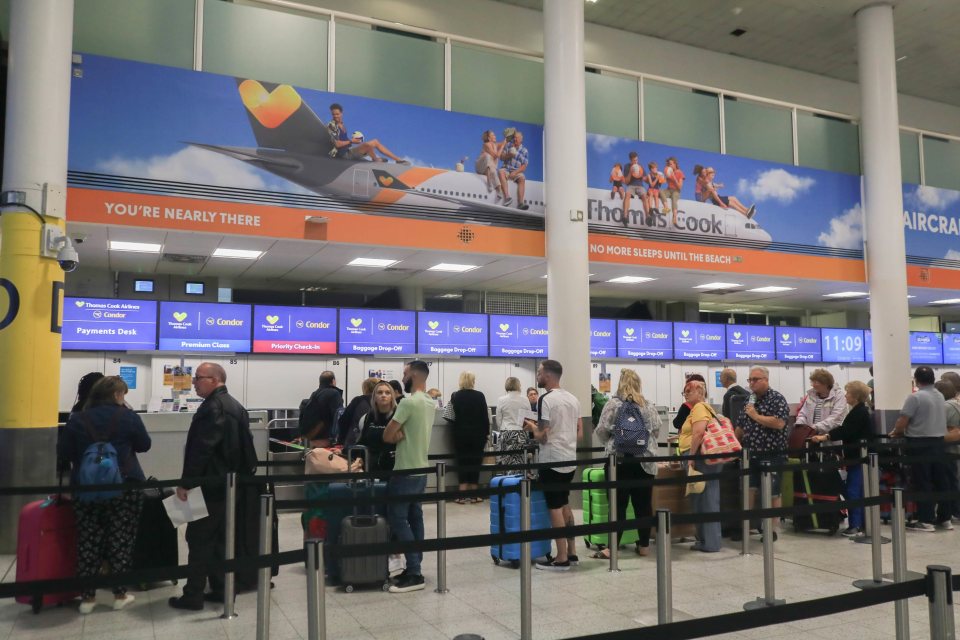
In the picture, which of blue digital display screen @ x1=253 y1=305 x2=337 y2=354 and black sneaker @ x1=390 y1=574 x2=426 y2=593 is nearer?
black sneaker @ x1=390 y1=574 x2=426 y2=593

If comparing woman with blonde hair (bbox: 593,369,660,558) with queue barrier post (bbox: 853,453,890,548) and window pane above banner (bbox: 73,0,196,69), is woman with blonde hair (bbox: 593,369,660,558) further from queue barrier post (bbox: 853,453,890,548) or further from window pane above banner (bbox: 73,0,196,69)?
window pane above banner (bbox: 73,0,196,69)

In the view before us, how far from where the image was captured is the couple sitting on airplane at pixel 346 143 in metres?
9.02

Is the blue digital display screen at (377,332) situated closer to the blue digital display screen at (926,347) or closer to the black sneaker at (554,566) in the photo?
the black sneaker at (554,566)

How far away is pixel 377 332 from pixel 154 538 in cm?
601

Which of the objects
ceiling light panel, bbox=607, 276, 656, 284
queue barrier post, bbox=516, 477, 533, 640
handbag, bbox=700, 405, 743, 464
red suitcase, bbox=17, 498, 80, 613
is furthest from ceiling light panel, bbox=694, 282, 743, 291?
red suitcase, bbox=17, 498, 80, 613

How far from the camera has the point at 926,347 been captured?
16031 mm

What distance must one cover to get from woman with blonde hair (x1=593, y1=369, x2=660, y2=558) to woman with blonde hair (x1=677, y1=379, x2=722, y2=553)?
0.35 meters

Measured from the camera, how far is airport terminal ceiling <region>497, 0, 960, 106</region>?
12.0 meters

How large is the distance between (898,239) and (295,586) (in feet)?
34.9

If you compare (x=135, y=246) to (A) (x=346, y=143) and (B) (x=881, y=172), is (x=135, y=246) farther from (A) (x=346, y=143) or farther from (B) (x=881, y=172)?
(B) (x=881, y=172)

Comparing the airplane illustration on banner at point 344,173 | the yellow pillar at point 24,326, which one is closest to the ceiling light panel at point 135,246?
the airplane illustration on banner at point 344,173

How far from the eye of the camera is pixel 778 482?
7.24 meters

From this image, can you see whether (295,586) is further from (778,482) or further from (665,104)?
(665,104)

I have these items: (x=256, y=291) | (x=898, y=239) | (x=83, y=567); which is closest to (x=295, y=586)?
(x=83, y=567)
